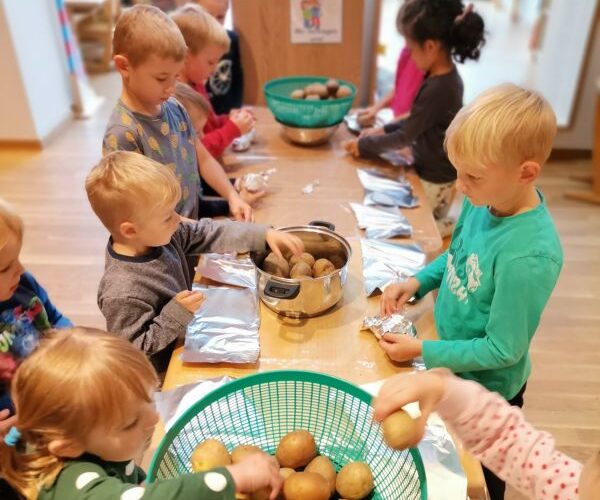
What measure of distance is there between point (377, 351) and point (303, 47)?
1.86 metres

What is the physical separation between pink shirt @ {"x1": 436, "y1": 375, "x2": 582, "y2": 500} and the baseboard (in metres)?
3.16

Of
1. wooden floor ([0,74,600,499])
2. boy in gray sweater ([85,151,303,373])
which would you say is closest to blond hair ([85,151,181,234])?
boy in gray sweater ([85,151,303,373])

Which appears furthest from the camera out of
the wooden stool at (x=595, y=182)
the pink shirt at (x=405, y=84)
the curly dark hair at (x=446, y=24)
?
the wooden stool at (x=595, y=182)

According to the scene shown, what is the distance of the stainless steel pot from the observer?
1.05m

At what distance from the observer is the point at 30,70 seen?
3377 millimetres

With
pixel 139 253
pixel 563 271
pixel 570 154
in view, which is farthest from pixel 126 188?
pixel 570 154

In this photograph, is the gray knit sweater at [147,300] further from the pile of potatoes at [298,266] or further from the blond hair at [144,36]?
the blond hair at [144,36]

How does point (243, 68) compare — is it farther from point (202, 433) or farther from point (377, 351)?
point (202, 433)

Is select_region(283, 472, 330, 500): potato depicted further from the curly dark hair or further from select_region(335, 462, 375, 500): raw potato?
the curly dark hair

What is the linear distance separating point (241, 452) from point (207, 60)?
1.27 metres

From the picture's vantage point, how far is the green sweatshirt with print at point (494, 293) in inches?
34.4

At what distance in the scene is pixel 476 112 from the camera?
87cm

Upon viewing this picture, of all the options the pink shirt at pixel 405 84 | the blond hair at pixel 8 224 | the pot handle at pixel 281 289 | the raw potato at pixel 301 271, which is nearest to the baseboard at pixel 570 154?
the pink shirt at pixel 405 84

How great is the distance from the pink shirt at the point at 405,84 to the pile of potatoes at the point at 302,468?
161cm
